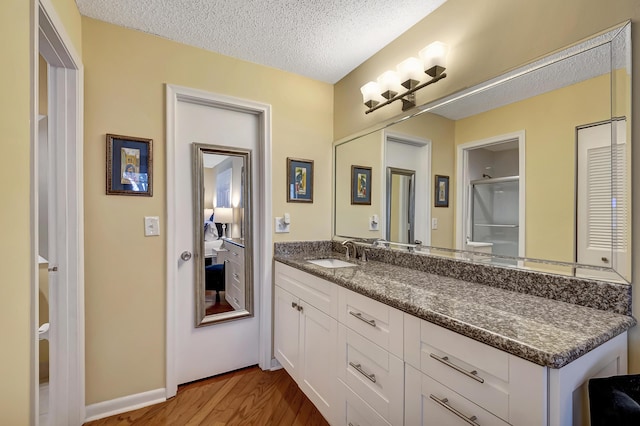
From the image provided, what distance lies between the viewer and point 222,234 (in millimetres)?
2172

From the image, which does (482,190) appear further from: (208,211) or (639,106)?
(208,211)

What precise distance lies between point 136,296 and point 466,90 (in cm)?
225

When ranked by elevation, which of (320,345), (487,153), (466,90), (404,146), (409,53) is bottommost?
(320,345)

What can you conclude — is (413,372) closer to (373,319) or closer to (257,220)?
(373,319)

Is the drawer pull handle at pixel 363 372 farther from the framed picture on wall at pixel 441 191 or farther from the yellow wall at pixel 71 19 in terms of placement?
the yellow wall at pixel 71 19

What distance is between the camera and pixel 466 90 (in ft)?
4.95

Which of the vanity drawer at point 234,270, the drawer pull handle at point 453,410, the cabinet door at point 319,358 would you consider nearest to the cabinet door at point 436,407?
the drawer pull handle at point 453,410

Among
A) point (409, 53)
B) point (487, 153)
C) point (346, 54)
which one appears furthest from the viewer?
point (346, 54)

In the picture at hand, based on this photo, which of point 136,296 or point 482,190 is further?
point 136,296

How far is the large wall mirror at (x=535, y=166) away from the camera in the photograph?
1.01 m

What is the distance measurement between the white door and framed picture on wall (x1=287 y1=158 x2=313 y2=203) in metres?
0.28

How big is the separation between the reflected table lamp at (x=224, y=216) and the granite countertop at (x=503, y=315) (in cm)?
100

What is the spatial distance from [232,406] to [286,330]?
0.55 metres

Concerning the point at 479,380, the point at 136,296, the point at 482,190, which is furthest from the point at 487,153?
the point at 136,296
